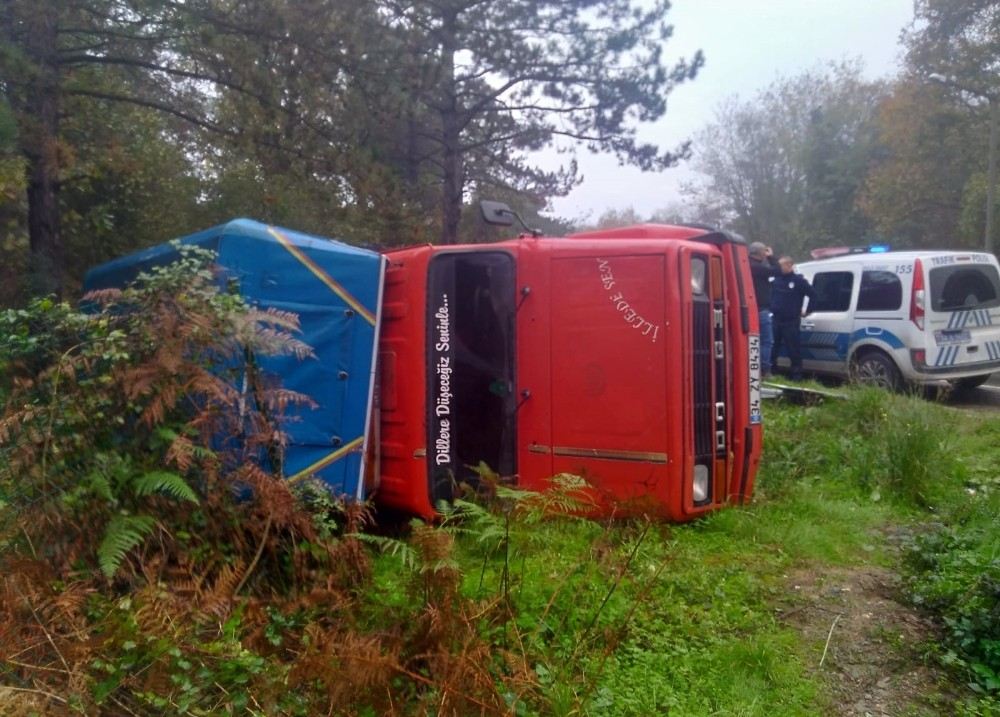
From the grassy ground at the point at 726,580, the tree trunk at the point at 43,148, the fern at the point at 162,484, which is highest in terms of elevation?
the tree trunk at the point at 43,148

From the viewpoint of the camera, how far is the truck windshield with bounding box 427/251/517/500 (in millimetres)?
5836

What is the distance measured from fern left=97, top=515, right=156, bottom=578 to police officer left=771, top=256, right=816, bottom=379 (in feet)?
30.3

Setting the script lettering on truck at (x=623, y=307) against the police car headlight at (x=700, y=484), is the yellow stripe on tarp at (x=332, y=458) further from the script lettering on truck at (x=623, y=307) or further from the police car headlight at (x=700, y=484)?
the police car headlight at (x=700, y=484)

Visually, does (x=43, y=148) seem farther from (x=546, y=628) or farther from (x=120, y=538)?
(x=546, y=628)

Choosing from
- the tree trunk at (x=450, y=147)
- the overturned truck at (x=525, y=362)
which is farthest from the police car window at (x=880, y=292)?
the tree trunk at (x=450, y=147)

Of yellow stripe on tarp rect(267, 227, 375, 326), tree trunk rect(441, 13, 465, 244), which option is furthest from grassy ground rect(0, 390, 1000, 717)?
tree trunk rect(441, 13, 465, 244)

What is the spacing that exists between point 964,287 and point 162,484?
10.0 m

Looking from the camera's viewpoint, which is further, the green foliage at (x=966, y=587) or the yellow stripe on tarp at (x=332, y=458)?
the yellow stripe on tarp at (x=332, y=458)

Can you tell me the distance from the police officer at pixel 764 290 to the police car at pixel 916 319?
1.03 meters

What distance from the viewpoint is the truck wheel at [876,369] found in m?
10.7

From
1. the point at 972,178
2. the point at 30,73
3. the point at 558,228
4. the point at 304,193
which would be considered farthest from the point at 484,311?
the point at 972,178

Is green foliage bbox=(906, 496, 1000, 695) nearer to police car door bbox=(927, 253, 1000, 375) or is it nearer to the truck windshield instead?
the truck windshield

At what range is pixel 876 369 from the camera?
11023 millimetres

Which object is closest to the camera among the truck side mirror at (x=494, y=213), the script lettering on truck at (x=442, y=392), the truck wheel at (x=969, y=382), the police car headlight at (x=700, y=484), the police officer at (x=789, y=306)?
the police car headlight at (x=700, y=484)
